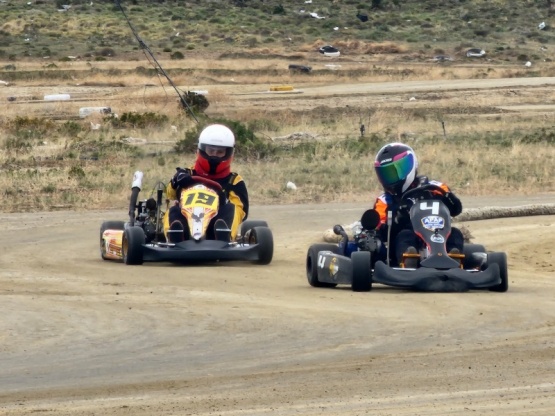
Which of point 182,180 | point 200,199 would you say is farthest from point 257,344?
point 182,180

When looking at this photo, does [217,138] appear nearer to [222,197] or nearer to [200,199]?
[222,197]

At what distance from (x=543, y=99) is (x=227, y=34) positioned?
39.7 meters

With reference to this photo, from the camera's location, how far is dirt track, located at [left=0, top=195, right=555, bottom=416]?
26.4 feet

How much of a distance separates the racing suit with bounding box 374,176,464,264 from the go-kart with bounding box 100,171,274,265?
211cm

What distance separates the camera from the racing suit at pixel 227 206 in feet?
51.4

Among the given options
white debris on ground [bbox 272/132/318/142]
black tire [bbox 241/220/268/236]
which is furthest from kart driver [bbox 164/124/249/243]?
white debris on ground [bbox 272/132/318/142]

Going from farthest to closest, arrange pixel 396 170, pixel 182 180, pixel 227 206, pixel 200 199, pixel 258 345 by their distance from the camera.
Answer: pixel 227 206 < pixel 182 180 < pixel 200 199 < pixel 396 170 < pixel 258 345

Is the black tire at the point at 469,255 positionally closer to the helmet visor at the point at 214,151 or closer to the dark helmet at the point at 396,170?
the dark helmet at the point at 396,170

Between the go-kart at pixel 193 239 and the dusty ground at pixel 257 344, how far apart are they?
0.60 feet

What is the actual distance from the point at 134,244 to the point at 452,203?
12.4 ft

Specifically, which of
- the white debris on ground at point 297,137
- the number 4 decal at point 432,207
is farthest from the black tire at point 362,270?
the white debris on ground at point 297,137

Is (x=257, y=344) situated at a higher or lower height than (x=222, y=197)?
lower

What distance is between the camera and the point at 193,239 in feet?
50.5

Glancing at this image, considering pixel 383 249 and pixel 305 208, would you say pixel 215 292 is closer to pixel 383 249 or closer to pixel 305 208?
pixel 383 249
